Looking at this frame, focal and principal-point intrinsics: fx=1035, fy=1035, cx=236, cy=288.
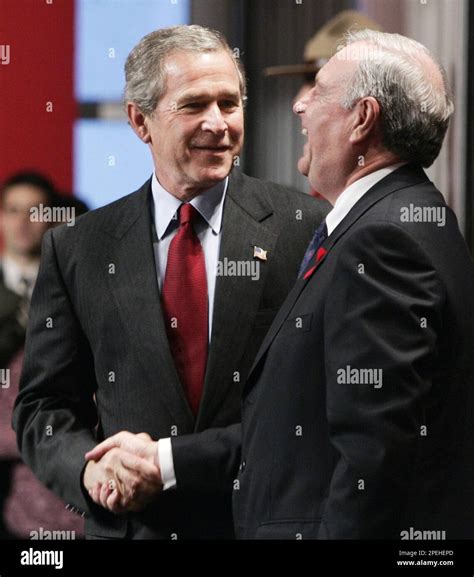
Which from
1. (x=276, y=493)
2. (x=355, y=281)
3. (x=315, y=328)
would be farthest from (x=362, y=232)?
(x=276, y=493)

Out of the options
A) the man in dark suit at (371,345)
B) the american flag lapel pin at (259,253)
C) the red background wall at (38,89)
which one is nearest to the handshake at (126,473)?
the man in dark suit at (371,345)

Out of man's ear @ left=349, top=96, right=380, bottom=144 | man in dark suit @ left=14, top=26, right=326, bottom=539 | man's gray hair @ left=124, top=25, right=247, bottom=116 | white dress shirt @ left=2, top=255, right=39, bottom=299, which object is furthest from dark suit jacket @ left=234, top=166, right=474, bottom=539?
white dress shirt @ left=2, top=255, right=39, bottom=299

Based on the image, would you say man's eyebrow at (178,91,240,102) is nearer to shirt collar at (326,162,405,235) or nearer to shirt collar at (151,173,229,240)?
shirt collar at (151,173,229,240)

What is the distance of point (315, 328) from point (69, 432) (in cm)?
89

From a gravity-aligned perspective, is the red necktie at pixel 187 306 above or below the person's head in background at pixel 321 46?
below

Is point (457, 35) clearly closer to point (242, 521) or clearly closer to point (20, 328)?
point (20, 328)

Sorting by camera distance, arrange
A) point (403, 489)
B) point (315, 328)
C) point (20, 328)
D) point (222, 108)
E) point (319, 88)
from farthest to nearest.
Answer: point (20, 328)
point (222, 108)
point (319, 88)
point (315, 328)
point (403, 489)

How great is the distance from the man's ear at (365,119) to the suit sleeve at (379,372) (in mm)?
251

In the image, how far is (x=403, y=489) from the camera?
1844 mm

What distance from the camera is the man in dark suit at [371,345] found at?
1.82 m

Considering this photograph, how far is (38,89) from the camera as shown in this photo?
3.74 metres

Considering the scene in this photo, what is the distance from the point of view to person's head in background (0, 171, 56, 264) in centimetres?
346

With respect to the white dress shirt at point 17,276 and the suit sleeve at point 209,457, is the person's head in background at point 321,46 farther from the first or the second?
the suit sleeve at point 209,457

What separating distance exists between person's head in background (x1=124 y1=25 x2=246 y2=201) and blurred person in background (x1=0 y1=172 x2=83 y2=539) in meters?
0.98
